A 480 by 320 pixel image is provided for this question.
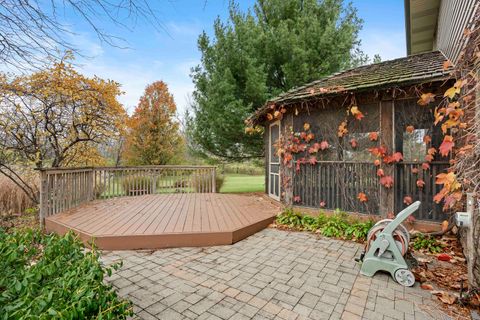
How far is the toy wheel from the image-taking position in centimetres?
246

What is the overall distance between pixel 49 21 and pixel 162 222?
320cm

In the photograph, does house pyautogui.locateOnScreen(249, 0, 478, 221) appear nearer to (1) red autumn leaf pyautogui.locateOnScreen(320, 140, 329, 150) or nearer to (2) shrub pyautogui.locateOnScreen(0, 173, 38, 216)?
(1) red autumn leaf pyautogui.locateOnScreen(320, 140, 329, 150)

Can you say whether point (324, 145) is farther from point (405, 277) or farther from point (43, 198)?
point (43, 198)

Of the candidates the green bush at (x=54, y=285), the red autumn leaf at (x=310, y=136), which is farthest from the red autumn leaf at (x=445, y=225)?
the green bush at (x=54, y=285)

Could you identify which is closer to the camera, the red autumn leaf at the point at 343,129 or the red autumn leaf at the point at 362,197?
the red autumn leaf at the point at 362,197

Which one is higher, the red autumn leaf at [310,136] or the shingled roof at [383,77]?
the shingled roof at [383,77]

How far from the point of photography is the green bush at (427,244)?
11.2 ft

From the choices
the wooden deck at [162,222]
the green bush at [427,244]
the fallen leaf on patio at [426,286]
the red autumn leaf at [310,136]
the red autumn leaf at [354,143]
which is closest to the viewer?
the fallen leaf on patio at [426,286]

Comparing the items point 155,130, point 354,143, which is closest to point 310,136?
point 354,143

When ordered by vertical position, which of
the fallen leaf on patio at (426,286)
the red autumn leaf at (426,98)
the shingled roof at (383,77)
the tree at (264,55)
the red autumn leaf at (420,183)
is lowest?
the fallen leaf on patio at (426,286)

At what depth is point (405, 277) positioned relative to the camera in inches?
98.0

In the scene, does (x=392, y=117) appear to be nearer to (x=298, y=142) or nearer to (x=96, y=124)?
(x=298, y=142)

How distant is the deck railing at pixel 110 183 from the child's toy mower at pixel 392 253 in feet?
18.2

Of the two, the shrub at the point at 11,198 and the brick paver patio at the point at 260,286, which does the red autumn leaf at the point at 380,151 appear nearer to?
the brick paver patio at the point at 260,286
